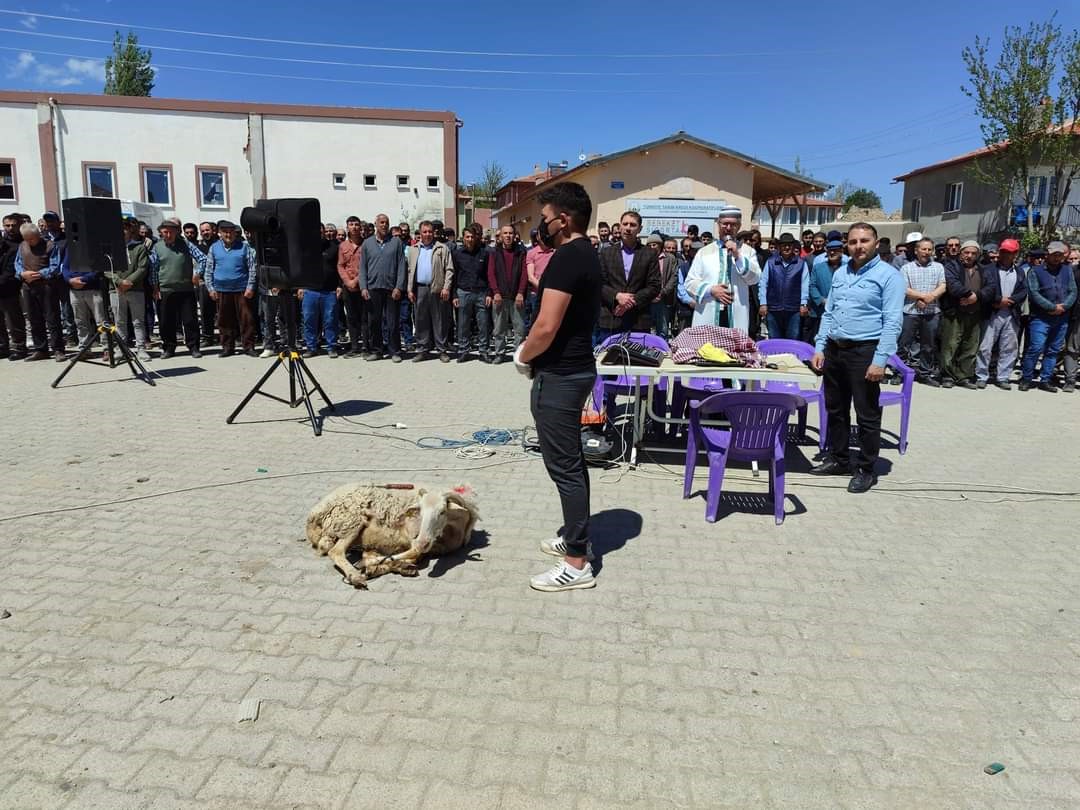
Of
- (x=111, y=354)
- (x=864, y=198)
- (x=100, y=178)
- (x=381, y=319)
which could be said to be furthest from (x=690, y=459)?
(x=864, y=198)

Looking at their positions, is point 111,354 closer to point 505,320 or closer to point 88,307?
point 88,307

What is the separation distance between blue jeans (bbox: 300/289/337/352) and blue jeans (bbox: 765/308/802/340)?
6768mm

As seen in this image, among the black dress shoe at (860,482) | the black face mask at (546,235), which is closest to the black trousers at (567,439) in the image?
the black face mask at (546,235)

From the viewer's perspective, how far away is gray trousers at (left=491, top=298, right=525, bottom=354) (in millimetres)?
10977

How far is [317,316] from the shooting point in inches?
451

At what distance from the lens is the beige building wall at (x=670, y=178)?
25.2 meters

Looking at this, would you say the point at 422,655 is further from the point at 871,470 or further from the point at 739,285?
the point at 739,285

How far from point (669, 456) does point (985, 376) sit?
669 cm

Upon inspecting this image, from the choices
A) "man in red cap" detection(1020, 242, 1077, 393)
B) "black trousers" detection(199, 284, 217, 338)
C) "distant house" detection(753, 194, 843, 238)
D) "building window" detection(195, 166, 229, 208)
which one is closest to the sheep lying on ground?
"black trousers" detection(199, 284, 217, 338)

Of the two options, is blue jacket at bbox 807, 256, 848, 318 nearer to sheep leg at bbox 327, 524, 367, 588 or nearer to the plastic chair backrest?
the plastic chair backrest

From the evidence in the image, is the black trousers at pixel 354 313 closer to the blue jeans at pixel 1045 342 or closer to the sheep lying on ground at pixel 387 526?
the sheep lying on ground at pixel 387 526

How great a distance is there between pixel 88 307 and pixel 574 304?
9.52 metres

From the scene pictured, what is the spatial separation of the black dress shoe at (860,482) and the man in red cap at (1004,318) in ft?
20.1

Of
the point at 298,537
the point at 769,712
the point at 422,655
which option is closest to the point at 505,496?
the point at 298,537
